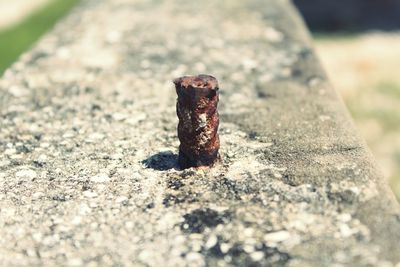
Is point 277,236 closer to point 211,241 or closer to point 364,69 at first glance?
point 211,241

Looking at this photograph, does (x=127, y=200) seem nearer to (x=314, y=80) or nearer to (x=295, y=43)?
(x=314, y=80)

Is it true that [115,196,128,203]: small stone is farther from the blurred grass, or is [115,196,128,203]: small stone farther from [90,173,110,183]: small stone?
the blurred grass

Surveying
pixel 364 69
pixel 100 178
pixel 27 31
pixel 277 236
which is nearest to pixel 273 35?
pixel 100 178

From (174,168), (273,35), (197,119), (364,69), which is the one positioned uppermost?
(197,119)

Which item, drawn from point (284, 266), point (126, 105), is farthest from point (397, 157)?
point (284, 266)

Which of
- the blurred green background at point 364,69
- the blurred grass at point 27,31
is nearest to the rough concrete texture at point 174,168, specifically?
the blurred green background at point 364,69

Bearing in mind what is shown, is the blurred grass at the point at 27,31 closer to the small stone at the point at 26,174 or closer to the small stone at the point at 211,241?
the small stone at the point at 26,174

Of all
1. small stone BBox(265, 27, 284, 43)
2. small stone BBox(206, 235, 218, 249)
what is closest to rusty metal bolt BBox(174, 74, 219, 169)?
small stone BBox(206, 235, 218, 249)
